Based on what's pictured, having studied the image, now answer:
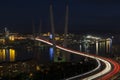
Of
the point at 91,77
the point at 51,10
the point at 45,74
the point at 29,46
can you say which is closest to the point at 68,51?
the point at 51,10

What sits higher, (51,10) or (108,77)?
(51,10)

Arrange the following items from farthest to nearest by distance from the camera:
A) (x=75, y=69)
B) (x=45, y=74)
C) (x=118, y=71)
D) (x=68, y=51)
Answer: (x=68, y=51) < (x=75, y=69) < (x=45, y=74) < (x=118, y=71)

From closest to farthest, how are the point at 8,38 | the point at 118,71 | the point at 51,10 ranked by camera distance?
the point at 118,71, the point at 51,10, the point at 8,38

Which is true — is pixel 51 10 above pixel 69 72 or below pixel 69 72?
above

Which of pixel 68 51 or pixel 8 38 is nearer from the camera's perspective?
pixel 68 51

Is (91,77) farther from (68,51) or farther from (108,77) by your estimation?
(68,51)

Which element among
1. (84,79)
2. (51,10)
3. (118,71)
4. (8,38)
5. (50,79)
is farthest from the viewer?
(8,38)

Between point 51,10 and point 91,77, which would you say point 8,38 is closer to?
point 51,10

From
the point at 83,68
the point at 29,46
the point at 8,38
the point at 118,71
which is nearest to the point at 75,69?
the point at 83,68

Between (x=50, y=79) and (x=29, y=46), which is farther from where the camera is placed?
(x=29, y=46)
